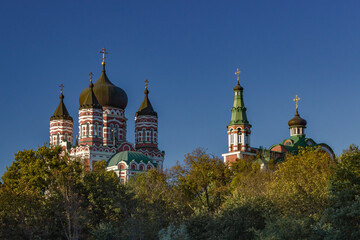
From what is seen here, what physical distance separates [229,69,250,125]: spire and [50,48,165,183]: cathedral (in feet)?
37.0

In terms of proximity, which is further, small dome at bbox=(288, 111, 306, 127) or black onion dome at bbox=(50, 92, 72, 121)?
black onion dome at bbox=(50, 92, 72, 121)

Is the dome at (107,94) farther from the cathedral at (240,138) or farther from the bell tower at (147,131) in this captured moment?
the cathedral at (240,138)

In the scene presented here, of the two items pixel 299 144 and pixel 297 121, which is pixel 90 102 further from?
pixel 297 121

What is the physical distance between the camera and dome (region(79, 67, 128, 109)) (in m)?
81.6

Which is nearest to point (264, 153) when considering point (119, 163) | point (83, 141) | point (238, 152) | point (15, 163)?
point (238, 152)

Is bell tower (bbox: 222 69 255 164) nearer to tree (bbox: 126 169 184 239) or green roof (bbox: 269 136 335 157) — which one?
green roof (bbox: 269 136 335 157)

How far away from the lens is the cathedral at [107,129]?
75.2m

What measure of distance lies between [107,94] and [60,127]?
7247mm

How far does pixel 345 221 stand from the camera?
105 feet

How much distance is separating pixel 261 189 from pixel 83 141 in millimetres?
37189

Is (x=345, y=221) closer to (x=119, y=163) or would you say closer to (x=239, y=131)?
(x=239, y=131)

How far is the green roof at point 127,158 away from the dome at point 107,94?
8714mm

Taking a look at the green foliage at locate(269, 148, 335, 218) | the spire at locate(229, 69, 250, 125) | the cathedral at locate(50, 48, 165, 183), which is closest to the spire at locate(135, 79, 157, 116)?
the cathedral at locate(50, 48, 165, 183)

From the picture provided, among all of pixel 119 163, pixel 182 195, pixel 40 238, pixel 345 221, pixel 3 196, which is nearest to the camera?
pixel 345 221
